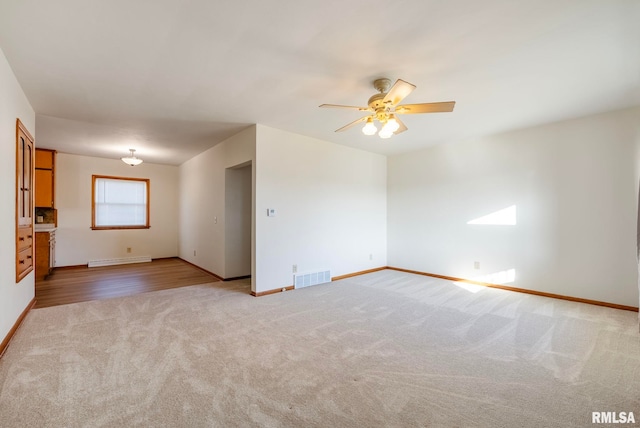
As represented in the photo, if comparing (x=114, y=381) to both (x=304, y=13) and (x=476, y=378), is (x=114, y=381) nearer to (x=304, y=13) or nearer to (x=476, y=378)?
(x=476, y=378)

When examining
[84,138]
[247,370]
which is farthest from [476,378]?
[84,138]

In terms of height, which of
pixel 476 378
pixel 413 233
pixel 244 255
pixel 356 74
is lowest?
pixel 476 378

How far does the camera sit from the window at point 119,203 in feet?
21.1

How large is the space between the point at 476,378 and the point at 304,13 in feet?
9.39

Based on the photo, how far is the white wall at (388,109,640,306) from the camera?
3465 millimetres

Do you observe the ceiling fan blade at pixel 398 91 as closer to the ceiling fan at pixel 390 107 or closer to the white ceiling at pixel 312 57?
the ceiling fan at pixel 390 107

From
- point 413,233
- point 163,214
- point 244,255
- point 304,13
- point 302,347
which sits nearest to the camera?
point 304,13

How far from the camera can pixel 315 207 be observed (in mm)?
4715

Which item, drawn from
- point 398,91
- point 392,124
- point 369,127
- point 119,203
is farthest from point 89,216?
point 398,91

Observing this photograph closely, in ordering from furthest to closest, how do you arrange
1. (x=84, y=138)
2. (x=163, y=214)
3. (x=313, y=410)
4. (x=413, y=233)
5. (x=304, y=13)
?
(x=163, y=214) → (x=413, y=233) → (x=84, y=138) → (x=304, y=13) → (x=313, y=410)

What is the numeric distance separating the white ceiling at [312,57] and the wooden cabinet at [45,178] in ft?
8.82

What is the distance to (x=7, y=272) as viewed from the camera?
2516 millimetres

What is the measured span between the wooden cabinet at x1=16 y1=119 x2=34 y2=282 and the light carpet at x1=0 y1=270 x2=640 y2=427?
26.3 inches

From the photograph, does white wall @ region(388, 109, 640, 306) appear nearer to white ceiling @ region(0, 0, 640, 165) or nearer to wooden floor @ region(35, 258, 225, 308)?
white ceiling @ region(0, 0, 640, 165)
